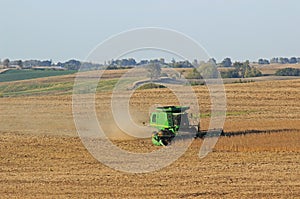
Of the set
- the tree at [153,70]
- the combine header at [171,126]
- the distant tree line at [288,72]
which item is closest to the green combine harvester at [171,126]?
the combine header at [171,126]

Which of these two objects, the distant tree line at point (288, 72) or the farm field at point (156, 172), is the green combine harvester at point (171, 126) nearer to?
the farm field at point (156, 172)

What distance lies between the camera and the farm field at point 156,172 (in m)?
17.4

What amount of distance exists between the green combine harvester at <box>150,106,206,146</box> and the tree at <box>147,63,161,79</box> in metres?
19.7

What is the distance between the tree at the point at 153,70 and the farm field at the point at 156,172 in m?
4.85

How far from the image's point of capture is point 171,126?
2714 centimetres

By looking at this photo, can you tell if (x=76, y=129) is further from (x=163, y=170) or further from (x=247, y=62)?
(x=247, y=62)

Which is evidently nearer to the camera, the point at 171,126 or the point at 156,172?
the point at 156,172

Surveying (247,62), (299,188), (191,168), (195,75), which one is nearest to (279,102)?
(195,75)

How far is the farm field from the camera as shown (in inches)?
683

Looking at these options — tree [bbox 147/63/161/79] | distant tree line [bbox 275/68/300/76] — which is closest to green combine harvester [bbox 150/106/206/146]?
tree [bbox 147/63/161/79]

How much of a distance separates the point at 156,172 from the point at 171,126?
6665 millimetres

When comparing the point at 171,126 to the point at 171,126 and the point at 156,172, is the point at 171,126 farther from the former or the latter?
the point at 156,172

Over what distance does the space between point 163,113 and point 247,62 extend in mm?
67533

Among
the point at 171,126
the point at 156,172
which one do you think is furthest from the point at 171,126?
the point at 156,172
